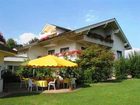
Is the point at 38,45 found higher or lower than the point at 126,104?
higher

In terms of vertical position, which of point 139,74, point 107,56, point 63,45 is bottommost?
point 139,74

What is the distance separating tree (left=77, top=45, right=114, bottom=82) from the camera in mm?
25906

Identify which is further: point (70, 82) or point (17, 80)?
point (17, 80)

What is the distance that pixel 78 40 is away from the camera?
31.4m

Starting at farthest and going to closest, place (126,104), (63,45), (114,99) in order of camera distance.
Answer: (63,45) < (114,99) < (126,104)

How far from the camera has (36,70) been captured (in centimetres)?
2945

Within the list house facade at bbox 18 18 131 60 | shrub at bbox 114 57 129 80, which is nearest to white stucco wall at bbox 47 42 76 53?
house facade at bbox 18 18 131 60

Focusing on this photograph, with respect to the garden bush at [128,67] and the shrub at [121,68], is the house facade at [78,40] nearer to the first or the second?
the shrub at [121,68]

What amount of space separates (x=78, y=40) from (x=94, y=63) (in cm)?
611

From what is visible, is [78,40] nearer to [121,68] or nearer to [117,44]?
[121,68]

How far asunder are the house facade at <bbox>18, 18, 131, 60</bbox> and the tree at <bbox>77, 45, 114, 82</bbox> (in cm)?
244

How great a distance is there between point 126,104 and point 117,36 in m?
26.2

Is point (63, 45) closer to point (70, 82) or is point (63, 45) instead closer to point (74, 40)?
point (74, 40)

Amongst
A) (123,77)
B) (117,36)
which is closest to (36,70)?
(123,77)
